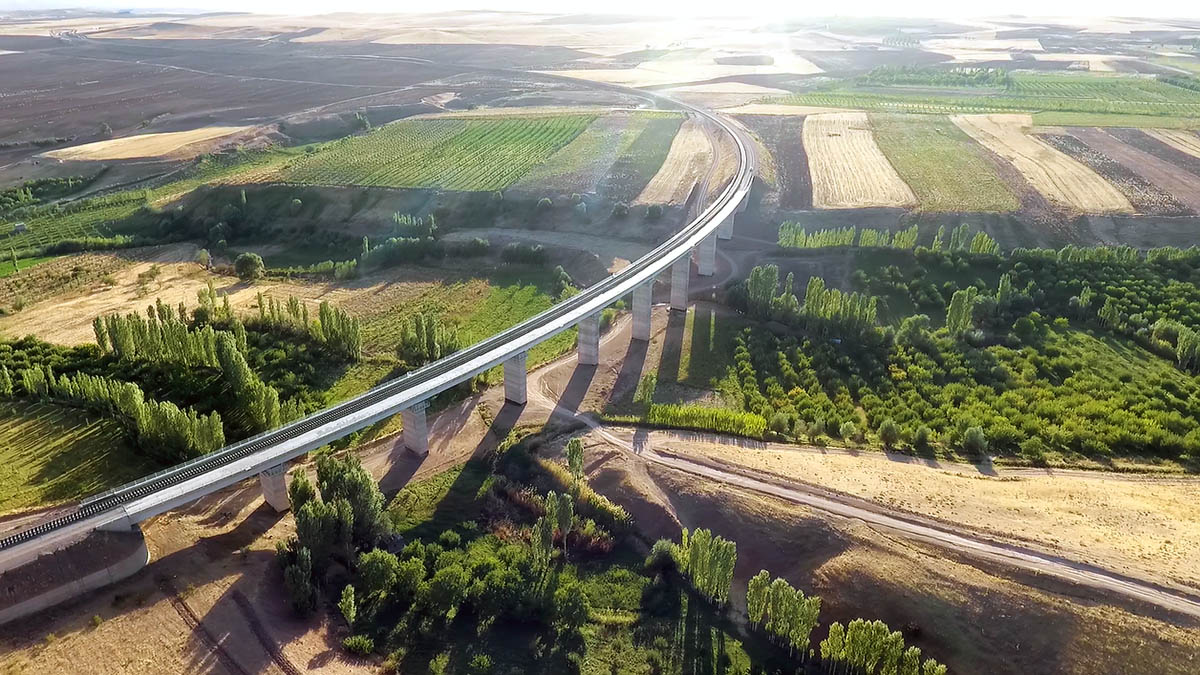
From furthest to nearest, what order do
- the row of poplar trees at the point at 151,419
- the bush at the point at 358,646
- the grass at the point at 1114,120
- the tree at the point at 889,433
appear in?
the grass at the point at 1114,120, the tree at the point at 889,433, the row of poplar trees at the point at 151,419, the bush at the point at 358,646

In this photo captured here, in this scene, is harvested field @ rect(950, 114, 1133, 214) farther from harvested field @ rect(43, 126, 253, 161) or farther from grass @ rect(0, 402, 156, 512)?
harvested field @ rect(43, 126, 253, 161)

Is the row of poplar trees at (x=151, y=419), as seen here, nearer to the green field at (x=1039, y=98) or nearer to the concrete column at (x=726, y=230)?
the concrete column at (x=726, y=230)

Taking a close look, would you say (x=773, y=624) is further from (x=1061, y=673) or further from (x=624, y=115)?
(x=624, y=115)

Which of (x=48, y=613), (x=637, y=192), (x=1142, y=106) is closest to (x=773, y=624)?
(x=48, y=613)

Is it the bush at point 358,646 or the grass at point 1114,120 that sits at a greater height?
the grass at point 1114,120

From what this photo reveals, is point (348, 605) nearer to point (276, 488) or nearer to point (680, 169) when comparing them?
point (276, 488)

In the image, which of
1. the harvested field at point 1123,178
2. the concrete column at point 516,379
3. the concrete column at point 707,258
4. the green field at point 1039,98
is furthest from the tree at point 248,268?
the green field at point 1039,98

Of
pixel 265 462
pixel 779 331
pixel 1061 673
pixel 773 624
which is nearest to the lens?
pixel 1061 673
